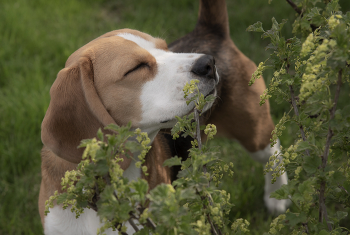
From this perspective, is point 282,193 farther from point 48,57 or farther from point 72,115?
point 48,57

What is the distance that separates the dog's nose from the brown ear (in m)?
0.55

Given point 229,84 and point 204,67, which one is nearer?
point 204,67

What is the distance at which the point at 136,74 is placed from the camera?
6.64 feet

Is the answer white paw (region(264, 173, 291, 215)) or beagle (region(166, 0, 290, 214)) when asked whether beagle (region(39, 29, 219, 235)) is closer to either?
beagle (region(166, 0, 290, 214))

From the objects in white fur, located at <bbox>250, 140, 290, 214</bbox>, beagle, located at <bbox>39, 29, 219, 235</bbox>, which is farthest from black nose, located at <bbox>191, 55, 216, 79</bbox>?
white fur, located at <bbox>250, 140, 290, 214</bbox>

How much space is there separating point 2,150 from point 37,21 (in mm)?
2182

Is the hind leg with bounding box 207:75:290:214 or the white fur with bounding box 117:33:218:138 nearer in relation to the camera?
the white fur with bounding box 117:33:218:138

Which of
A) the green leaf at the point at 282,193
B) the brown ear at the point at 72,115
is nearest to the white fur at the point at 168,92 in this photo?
the brown ear at the point at 72,115

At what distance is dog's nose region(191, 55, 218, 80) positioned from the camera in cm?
201

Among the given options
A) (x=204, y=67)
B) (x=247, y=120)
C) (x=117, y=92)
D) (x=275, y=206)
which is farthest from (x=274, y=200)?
(x=117, y=92)

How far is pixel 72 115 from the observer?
6.53ft

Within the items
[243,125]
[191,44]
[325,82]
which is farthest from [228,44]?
[325,82]

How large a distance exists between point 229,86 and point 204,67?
1101 millimetres

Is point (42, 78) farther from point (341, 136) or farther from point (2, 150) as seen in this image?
point (341, 136)
